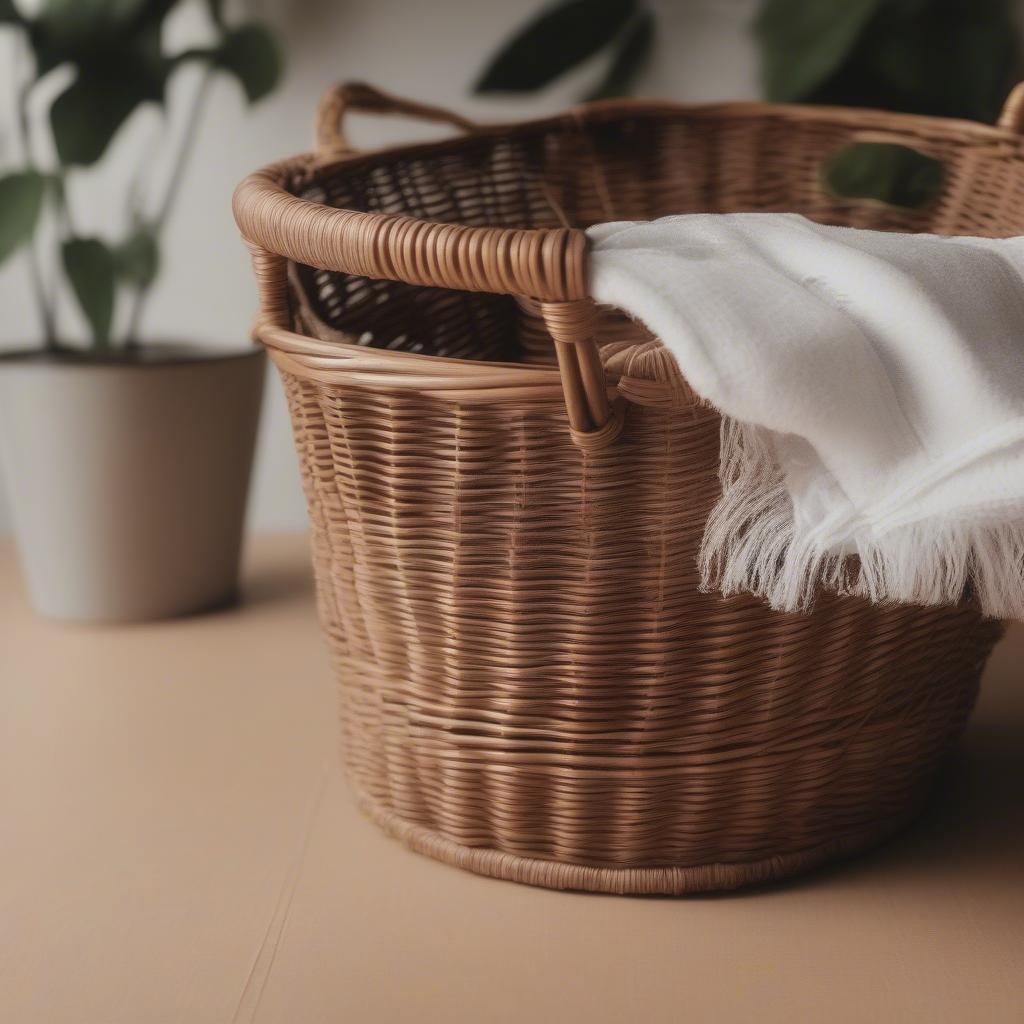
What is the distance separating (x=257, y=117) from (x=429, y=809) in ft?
3.20

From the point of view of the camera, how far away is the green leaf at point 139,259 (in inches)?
55.0

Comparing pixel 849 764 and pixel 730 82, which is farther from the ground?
pixel 730 82

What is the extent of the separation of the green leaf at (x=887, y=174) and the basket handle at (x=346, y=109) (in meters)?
0.33

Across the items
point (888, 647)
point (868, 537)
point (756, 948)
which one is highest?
point (868, 537)

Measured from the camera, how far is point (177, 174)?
1420mm

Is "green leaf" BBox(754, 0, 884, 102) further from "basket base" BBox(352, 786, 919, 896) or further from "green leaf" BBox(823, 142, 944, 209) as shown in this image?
"basket base" BBox(352, 786, 919, 896)

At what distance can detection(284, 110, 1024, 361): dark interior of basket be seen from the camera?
42.1 inches

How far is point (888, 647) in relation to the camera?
2.49ft

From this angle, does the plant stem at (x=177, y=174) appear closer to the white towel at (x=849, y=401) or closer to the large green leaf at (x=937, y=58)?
the large green leaf at (x=937, y=58)

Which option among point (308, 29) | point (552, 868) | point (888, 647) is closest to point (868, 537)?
point (888, 647)

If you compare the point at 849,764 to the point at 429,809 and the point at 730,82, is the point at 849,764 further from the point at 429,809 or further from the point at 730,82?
the point at 730,82

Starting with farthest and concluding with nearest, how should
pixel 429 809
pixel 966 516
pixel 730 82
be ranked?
pixel 730 82 < pixel 429 809 < pixel 966 516

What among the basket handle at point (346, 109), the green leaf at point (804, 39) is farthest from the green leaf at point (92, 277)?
the green leaf at point (804, 39)

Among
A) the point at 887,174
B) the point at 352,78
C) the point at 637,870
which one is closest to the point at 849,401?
the point at 637,870
